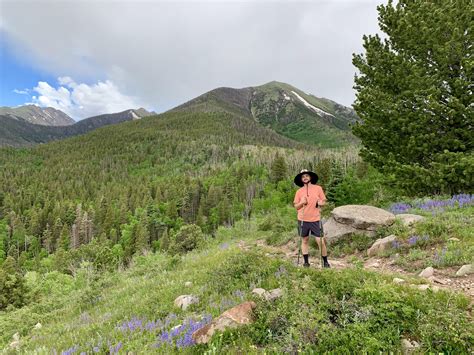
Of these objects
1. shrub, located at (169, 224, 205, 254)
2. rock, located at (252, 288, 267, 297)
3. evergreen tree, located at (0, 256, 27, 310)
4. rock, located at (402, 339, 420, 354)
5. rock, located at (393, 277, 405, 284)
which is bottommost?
evergreen tree, located at (0, 256, 27, 310)

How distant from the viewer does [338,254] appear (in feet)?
30.3

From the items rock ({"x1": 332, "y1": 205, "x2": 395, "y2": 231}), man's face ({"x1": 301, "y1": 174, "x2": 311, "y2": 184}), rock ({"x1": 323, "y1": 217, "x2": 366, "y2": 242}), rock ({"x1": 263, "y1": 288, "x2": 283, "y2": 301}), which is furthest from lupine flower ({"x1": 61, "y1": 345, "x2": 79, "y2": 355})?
rock ({"x1": 332, "y1": 205, "x2": 395, "y2": 231})

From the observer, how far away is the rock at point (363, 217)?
9547 mm

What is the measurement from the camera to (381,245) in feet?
27.4

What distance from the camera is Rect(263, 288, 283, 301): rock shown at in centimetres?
534

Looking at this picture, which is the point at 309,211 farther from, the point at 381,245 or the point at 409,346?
the point at 409,346

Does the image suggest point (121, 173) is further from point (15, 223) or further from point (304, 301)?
point (304, 301)

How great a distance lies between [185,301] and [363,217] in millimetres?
6510

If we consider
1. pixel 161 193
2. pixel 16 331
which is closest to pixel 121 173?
pixel 161 193

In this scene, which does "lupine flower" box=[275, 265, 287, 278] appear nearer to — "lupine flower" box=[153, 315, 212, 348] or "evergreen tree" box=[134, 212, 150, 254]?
"lupine flower" box=[153, 315, 212, 348]

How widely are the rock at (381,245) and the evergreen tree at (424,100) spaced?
5456mm

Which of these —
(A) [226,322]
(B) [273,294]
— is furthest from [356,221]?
(A) [226,322]

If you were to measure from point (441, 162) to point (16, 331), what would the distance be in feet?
55.5

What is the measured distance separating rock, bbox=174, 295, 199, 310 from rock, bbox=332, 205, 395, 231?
5.98 metres
